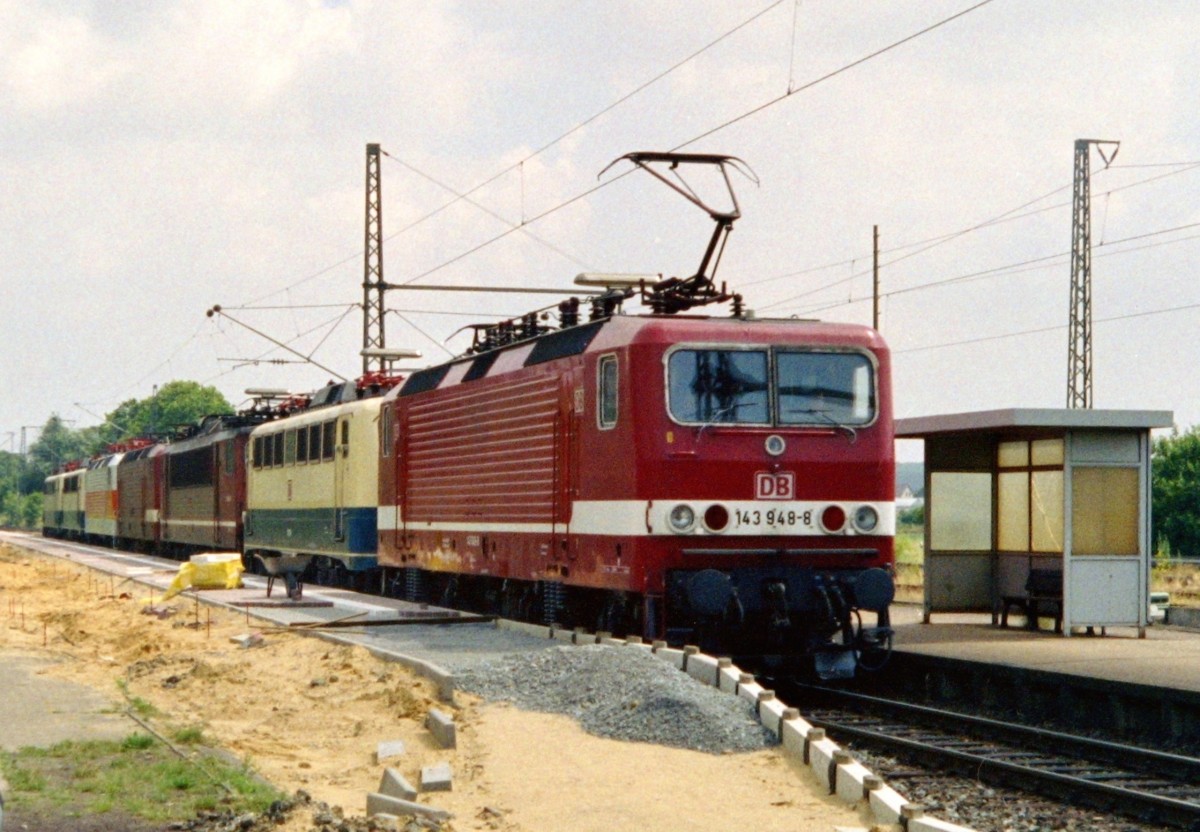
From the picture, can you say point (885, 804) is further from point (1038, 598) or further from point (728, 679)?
point (1038, 598)

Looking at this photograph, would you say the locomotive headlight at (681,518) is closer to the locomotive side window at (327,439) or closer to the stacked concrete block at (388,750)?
the stacked concrete block at (388,750)

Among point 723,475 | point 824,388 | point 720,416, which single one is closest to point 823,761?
point 723,475

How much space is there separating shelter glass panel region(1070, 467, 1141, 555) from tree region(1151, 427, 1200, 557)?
113 feet

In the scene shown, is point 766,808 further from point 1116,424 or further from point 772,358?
point 1116,424

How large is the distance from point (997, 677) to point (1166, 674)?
4.81 ft

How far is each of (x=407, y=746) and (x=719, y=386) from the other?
16.3ft

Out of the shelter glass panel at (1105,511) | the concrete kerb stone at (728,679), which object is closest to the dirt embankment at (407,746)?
the concrete kerb stone at (728,679)

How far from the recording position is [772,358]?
15.9m

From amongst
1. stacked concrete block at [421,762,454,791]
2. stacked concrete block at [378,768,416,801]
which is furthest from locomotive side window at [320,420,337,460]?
stacked concrete block at [378,768,416,801]

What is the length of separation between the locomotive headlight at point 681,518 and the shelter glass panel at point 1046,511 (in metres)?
5.86

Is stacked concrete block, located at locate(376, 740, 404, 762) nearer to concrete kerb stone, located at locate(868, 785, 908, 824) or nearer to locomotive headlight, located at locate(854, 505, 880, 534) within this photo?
concrete kerb stone, located at locate(868, 785, 908, 824)

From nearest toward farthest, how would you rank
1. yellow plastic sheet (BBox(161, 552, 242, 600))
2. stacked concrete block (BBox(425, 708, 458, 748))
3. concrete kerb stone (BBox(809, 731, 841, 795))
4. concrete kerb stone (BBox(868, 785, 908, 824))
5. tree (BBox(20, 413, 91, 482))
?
concrete kerb stone (BBox(868, 785, 908, 824))
concrete kerb stone (BBox(809, 731, 841, 795))
stacked concrete block (BBox(425, 708, 458, 748))
yellow plastic sheet (BBox(161, 552, 242, 600))
tree (BBox(20, 413, 91, 482))

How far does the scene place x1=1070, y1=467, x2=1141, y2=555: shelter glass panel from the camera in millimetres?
18859

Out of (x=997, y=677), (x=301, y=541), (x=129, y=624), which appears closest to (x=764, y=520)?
(x=997, y=677)
